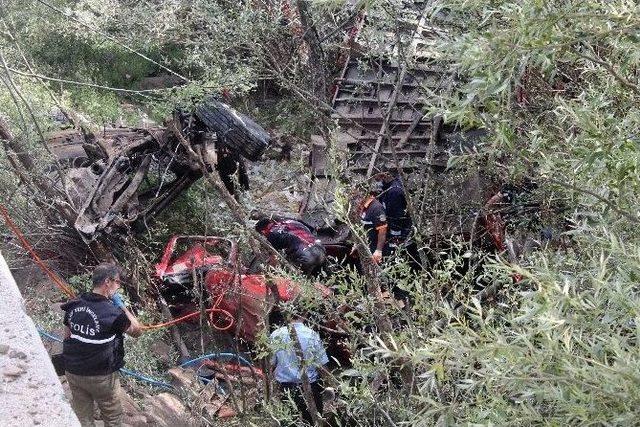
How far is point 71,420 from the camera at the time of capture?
2451 millimetres

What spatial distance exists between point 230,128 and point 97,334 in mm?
2940

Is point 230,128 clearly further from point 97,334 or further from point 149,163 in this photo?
point 97,334

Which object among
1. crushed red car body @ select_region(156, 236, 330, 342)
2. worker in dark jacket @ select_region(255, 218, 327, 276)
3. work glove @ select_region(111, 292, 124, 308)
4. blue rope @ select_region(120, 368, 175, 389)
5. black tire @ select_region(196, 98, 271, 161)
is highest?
black tire @ select_region(196, 98, 271, 161)

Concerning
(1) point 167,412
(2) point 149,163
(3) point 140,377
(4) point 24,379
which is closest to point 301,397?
(1) point 167,412

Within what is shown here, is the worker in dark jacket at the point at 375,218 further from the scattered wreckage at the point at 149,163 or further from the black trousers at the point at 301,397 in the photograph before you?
the black trousers at the point at 301,397

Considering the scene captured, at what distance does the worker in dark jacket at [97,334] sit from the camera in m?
4.84

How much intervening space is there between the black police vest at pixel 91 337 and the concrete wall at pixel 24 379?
1.85 metres

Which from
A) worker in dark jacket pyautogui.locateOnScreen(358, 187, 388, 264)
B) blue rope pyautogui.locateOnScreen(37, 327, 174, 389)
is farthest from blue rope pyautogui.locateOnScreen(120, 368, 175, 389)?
worker in dark jacket pyautogui.locateOnScreen(358, 187, 388, 264)

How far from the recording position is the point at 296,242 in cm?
710

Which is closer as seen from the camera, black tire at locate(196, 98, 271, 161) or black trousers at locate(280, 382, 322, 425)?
black trousers at locate(280, 382, 322, 425)

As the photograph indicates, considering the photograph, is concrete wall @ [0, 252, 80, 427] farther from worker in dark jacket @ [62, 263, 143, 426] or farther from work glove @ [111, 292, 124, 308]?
work glove @ [111, 292, 124, 308]

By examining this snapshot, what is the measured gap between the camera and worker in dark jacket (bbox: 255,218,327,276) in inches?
271

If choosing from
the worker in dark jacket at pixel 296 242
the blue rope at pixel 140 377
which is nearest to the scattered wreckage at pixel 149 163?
the worker in dark jacket at pixel 296 242

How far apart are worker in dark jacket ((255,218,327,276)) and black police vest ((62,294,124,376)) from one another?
7.64 feet
